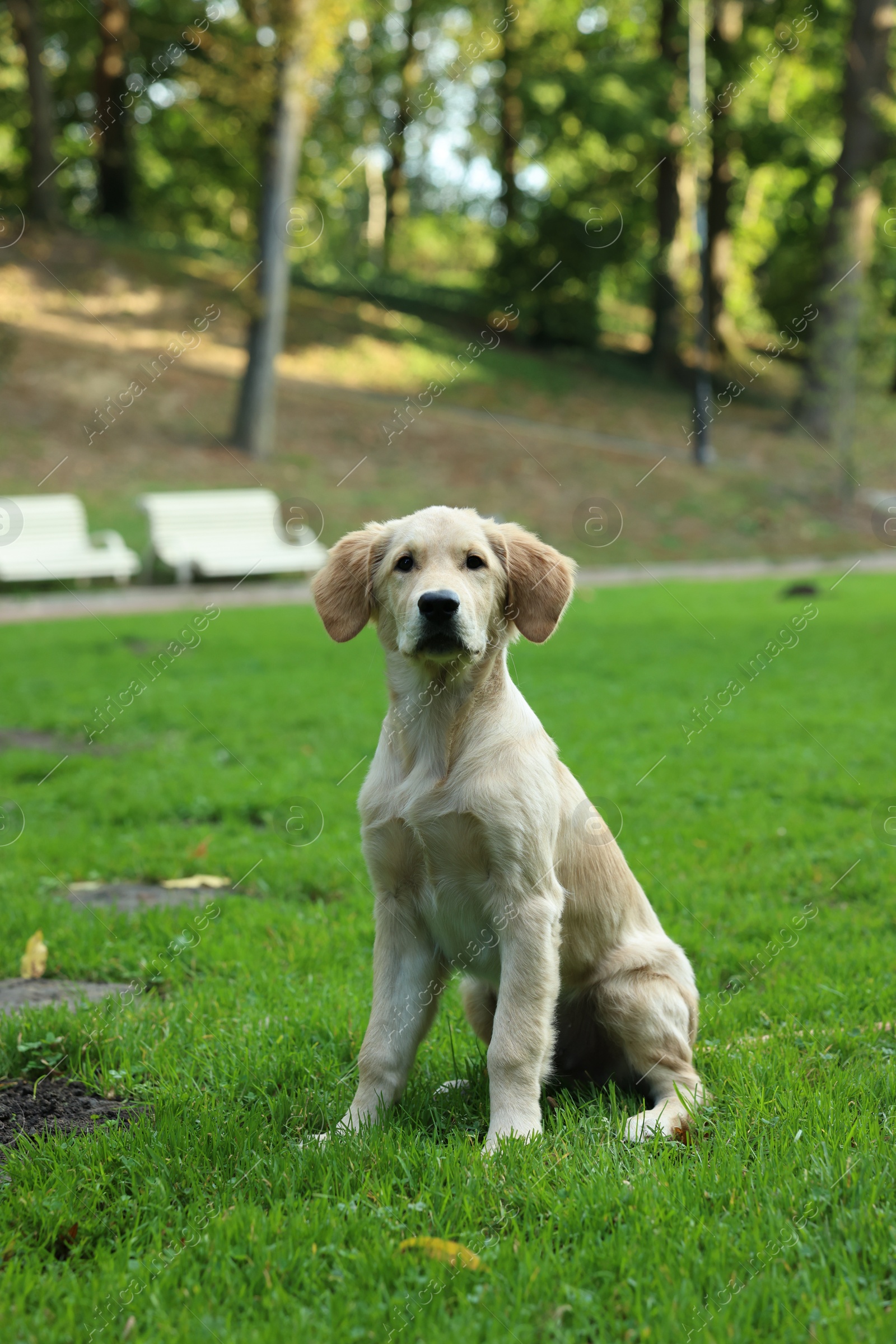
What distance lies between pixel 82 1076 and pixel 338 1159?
110 cm

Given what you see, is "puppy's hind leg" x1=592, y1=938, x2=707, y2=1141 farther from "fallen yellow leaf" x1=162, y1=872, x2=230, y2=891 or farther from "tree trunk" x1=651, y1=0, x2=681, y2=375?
"tree trunk" x1=651, y1=0, x2=681, y2=375

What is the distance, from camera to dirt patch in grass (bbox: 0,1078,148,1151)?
3.33 metres

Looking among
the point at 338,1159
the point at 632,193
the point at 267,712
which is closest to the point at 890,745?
the point at 267,712

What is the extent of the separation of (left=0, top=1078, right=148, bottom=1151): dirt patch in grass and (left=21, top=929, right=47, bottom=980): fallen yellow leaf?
0.98m

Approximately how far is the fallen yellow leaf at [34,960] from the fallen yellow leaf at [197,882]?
97cm

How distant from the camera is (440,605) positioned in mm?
3287

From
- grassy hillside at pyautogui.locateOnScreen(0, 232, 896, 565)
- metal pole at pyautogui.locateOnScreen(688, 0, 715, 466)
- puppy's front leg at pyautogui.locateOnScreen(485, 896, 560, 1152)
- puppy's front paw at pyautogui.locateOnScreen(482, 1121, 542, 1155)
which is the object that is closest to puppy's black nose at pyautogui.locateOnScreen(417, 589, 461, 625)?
puppy's front leg at pyautogui.locateOnScreen(485, 896, 560, 1152)

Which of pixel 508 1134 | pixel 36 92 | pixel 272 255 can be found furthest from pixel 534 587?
pixel 36 92

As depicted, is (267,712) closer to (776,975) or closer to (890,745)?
(890,745)

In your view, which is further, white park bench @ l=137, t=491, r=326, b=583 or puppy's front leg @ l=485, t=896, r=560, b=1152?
white park bench @ l=137, t=491, r=326, b=583

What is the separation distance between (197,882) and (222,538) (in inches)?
504

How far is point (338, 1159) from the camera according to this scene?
2961 millimetres

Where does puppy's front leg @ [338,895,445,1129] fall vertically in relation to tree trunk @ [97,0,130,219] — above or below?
below

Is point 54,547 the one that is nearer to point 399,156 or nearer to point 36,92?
point 36,92
